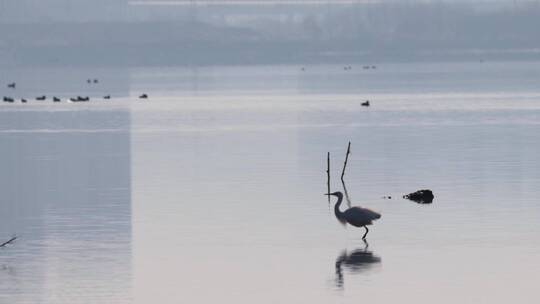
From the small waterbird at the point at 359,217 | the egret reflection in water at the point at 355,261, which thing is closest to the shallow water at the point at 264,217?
the egret reflection in water at the point at 355,261

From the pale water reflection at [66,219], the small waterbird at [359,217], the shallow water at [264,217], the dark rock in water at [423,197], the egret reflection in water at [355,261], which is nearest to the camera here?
the shallow water at [264,217]

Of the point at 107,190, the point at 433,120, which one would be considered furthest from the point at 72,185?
the point at 433,120

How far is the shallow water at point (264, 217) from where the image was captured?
82.9ft

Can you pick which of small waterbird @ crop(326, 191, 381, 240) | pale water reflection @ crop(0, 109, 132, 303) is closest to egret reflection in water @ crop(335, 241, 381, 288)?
small waterbird @ crop(326, 191, 381, 240)

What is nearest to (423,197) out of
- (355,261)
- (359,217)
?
(359,217)

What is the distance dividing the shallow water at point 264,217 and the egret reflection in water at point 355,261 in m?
0.05

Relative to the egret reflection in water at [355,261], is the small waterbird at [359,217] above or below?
above

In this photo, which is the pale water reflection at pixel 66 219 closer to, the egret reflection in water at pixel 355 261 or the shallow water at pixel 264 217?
the shallow water at pixel 264 217

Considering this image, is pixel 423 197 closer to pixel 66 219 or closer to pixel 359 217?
pixel 359 217

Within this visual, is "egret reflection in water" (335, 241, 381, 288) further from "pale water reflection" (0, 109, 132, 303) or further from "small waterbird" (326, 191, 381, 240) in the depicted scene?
A: "pale water reflection" (0, 109, 132, 303)

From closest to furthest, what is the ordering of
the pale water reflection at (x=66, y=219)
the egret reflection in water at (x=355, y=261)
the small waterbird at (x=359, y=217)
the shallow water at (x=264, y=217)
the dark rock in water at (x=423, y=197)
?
the shallow water at (x=264, y=217), the pale water reflection at (x=66, y=219), the egret reflection in water at (x=355, y=261), the small waterbird at (x=359, y=217), the dark rock in water at (x=423, y=197)

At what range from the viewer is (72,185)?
45.6 meters

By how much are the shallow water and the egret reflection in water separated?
54mm

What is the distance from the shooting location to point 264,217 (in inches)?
1383
